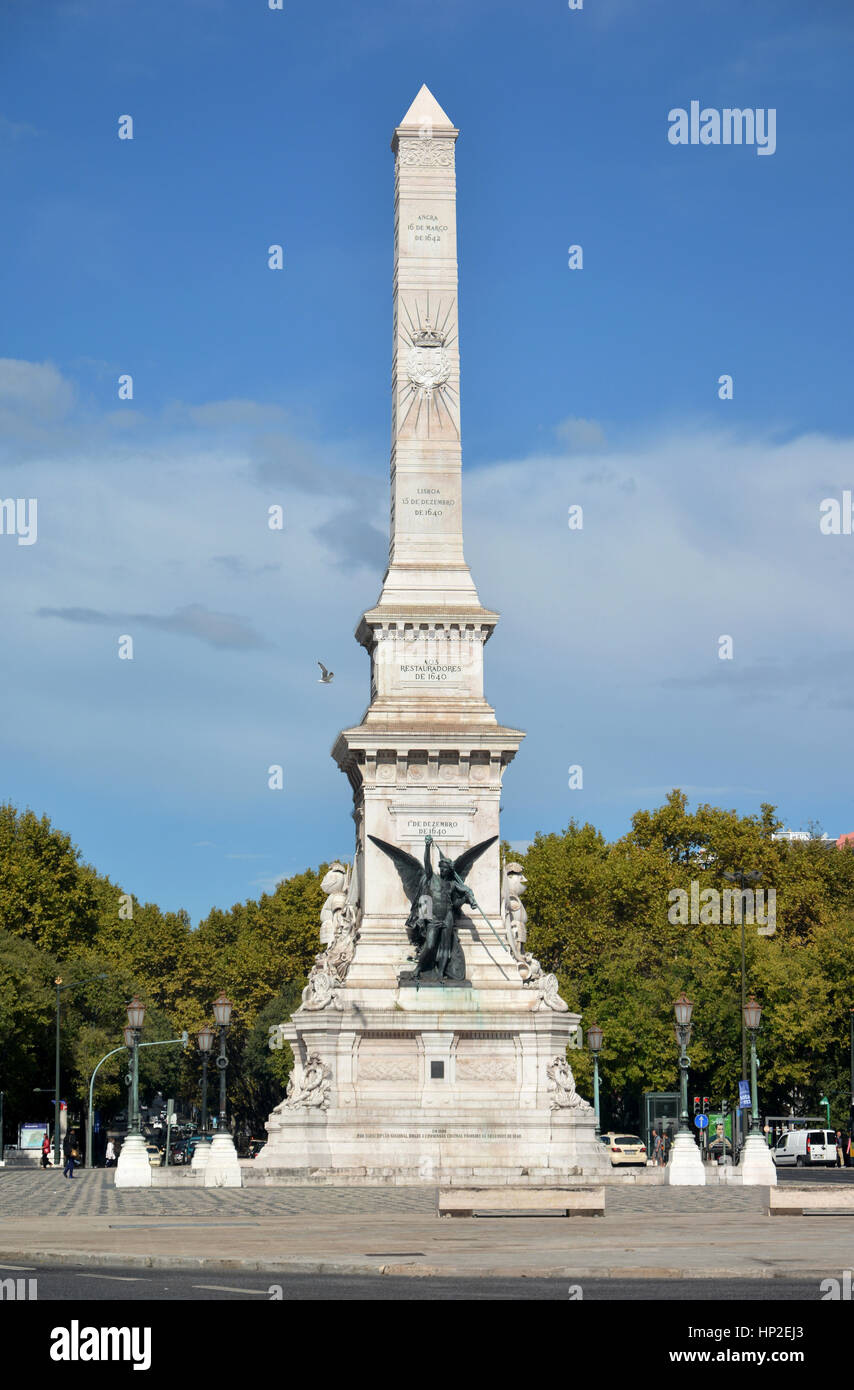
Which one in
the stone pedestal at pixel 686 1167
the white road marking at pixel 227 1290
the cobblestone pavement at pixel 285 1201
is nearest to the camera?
the white road marking at pixel 227 1290

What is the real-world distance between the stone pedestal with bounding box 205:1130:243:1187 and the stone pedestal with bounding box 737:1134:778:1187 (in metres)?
11.1

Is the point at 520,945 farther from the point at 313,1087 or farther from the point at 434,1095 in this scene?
the point at 313,1087

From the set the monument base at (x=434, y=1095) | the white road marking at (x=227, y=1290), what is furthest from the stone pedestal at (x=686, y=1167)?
the white road marking at (x=227, y=1290)

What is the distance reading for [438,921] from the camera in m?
49.3

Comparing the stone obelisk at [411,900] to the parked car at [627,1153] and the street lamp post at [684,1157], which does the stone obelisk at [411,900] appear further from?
the parked car at [627,1153]

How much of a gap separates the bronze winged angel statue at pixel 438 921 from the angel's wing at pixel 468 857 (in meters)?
0.04

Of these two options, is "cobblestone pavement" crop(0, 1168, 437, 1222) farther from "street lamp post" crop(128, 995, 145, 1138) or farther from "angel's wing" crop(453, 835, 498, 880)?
"angel's wing" crop(453, 835, 498, 880)

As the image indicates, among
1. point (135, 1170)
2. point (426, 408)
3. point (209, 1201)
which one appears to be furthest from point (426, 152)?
point (209, 1201)

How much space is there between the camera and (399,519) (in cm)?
5438

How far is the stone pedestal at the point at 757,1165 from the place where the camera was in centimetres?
4483

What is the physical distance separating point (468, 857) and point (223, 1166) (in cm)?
1061

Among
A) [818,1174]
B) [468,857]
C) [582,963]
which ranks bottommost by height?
[818,1174]

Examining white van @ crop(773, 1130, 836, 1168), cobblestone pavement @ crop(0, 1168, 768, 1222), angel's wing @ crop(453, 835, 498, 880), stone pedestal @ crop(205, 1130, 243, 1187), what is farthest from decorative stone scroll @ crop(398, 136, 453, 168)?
white van @ crop(773, 1130, 836, 1168)
